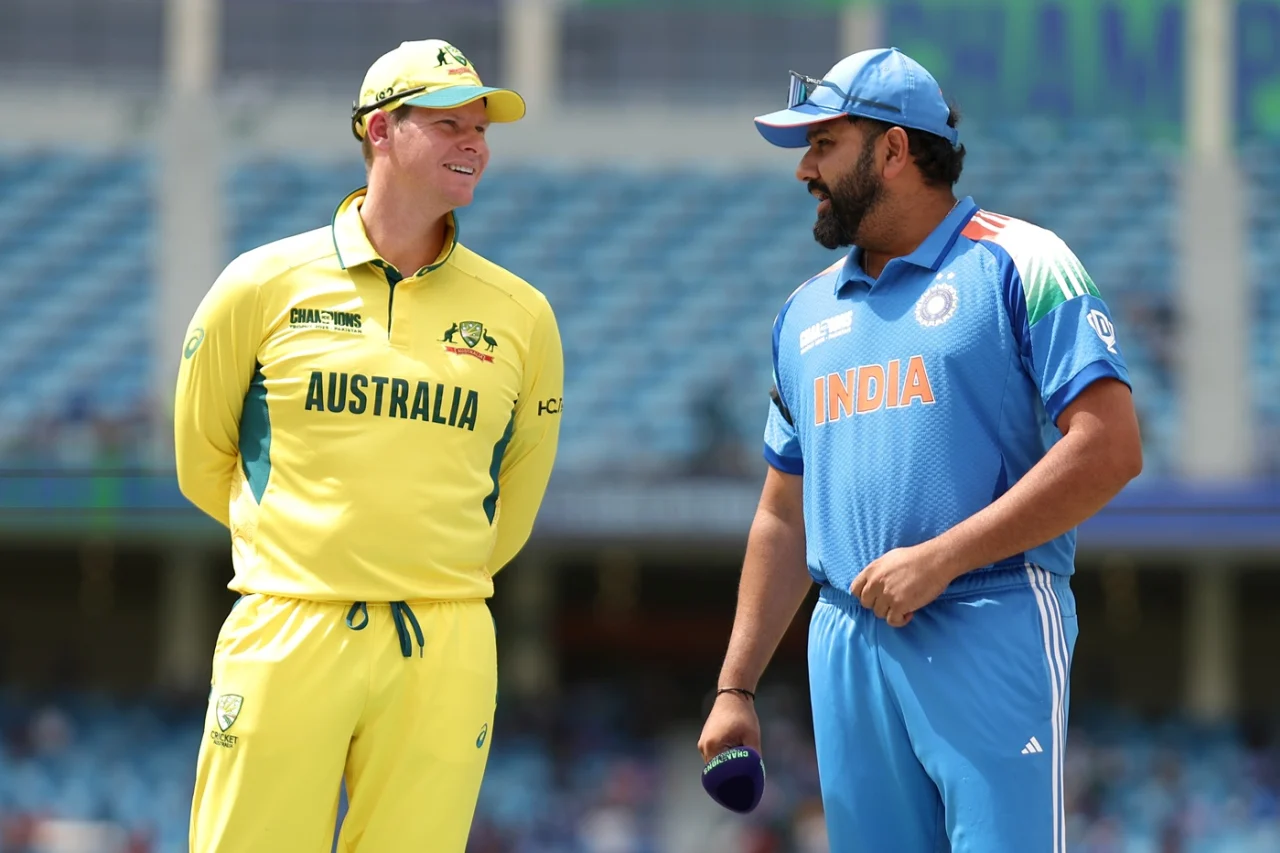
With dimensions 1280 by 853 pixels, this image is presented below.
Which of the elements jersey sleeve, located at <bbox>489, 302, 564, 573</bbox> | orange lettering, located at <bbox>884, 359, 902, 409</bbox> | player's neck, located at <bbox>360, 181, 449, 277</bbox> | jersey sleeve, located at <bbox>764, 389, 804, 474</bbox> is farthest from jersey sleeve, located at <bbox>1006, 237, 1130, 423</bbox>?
player's neck, located at <bbox>360, 181, 449, 277</bbox>

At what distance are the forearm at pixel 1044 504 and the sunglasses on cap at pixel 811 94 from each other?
2.44ft

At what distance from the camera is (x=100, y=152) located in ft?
63.2

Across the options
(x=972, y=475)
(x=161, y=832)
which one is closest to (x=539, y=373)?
(x=972, y=475)

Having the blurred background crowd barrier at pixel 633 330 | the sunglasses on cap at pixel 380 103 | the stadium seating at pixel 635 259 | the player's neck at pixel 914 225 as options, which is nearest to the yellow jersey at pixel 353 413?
the sunglasses on cap at pixel 380 103

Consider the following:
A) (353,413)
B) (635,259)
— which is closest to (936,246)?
(353,413)

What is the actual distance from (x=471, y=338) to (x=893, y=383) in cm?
84

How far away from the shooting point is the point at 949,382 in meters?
3.15

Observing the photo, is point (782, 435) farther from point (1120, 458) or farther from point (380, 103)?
point (380, 103)

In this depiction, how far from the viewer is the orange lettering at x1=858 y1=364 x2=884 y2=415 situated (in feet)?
10.6

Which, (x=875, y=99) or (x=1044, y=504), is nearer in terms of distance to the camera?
(x=1044, y=504)

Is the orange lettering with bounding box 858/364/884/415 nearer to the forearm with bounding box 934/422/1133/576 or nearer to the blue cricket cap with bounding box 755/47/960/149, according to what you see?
the forearm with bounding box 934/422/1133/576

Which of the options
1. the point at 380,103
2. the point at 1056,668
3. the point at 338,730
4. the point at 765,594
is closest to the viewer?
the point at 1056,668

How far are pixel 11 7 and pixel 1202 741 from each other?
15.3m

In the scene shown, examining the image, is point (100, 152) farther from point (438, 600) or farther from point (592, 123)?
point (438, 600)
